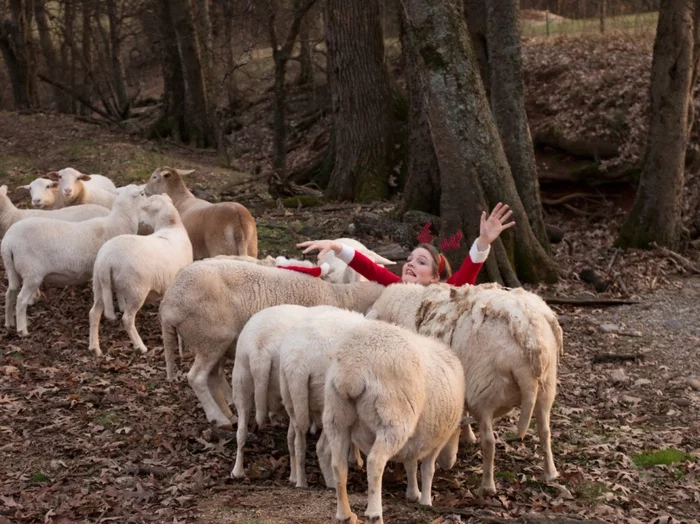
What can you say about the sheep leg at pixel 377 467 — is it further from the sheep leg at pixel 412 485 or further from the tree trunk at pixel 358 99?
the tree trunk at pixel 358 99

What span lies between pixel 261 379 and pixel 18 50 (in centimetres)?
2329

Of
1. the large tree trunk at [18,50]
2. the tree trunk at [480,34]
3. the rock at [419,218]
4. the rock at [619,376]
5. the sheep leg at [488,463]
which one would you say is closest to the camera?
the sheep leg at [488,463]

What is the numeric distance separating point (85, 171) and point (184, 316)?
36.4 ft

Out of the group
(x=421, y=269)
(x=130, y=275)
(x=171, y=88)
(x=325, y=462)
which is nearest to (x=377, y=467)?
(x=325, y=462)

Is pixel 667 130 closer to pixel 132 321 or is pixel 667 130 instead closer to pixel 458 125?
pixel 458 125

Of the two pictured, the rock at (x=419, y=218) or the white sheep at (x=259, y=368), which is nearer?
the white sheep at (x=259, y=368)

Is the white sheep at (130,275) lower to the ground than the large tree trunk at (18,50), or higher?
lower

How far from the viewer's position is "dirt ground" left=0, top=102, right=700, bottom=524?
18.1 feet

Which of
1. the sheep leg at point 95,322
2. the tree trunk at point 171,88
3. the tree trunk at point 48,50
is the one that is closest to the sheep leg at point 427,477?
the sheep leg at point 95,322

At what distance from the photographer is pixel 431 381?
530 centimetres

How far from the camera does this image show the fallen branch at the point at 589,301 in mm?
10234

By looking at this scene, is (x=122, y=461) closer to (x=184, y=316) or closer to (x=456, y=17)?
(x=184, y=316)

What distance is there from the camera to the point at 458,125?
10078mm

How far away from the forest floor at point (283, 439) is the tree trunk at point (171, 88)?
1130 cm
